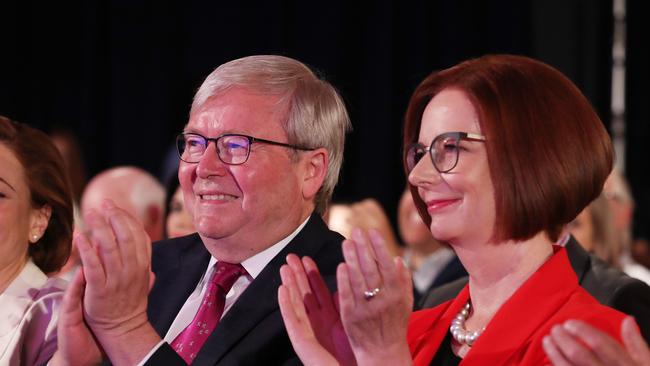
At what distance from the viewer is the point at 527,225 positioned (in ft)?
7.18

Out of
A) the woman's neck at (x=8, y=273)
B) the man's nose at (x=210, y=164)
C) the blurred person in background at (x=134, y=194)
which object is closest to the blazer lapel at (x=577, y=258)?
the man's nose at (x=210, y=164)

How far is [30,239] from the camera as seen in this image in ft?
9.27

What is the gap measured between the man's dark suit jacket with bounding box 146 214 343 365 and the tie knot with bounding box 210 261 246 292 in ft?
0.32

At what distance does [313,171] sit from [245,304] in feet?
1.33

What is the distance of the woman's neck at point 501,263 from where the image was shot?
2232 millimetres

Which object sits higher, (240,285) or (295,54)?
(240,285)

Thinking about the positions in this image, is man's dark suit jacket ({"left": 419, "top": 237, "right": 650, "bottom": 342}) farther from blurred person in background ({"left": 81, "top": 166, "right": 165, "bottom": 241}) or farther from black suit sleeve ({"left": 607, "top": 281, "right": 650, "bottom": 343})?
blurred person in background ({"left": 81, "top": 166, "right": 165, "bottom": 241})

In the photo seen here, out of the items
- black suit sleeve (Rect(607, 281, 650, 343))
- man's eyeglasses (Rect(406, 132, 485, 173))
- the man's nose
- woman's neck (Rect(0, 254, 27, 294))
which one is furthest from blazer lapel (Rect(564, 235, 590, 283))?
woman's neck (Rect(0, 254, 27, 294))

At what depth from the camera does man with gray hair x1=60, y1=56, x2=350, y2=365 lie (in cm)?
242

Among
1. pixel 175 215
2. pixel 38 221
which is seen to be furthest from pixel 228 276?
pixel 175 215

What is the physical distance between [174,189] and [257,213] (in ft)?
6.55

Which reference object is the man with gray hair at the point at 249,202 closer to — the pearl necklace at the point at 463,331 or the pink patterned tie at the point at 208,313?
the pink patterned tie at the point at 208,313

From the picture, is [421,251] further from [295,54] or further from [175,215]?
[175,215]

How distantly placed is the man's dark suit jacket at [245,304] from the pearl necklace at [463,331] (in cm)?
29
